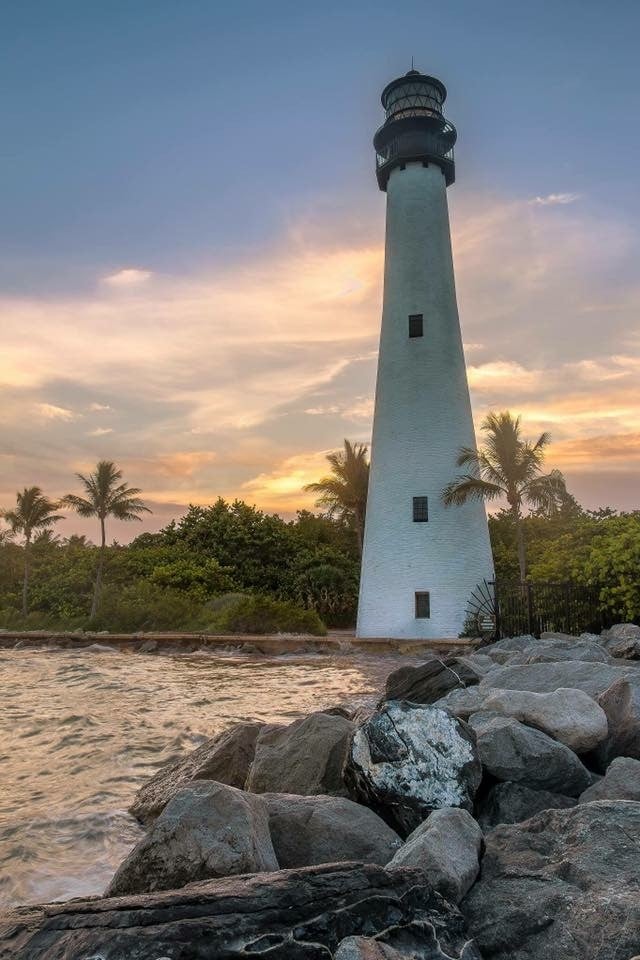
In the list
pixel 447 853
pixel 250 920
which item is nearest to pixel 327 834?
pixel 447 853

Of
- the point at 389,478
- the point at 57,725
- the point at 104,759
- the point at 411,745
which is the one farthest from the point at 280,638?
the point at 411,745

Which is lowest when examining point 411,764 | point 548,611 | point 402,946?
point 402,946

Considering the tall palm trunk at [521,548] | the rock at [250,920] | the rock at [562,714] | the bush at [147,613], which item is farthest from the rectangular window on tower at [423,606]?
the rock at [250,920]

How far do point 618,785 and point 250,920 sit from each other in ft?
11.0

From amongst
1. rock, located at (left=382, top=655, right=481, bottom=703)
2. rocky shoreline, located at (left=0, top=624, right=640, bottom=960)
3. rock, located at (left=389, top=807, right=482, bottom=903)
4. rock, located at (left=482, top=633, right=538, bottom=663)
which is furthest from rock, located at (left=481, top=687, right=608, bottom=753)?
rock, located at (left=482, top=633, right=538, bottom=663)

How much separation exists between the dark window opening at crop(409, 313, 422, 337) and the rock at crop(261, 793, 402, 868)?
746 inches

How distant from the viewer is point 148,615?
25453 mm

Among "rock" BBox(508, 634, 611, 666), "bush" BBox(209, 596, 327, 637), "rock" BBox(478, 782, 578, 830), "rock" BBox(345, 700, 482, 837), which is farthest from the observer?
"bush" BBox(209, 596, 327, 637)

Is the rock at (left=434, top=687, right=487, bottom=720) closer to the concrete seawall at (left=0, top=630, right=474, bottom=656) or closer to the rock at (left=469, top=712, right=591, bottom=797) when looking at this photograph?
the rock at (left=469, top=712, right=591, bottom=797)

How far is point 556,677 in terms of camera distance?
805 cm

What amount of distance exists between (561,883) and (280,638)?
693 inches

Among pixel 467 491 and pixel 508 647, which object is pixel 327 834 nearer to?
pixel 508 647

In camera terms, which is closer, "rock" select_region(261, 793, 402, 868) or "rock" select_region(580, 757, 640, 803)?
"rock" select_region(261, 793, 402, 868)

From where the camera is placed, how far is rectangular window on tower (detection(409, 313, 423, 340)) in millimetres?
22000
